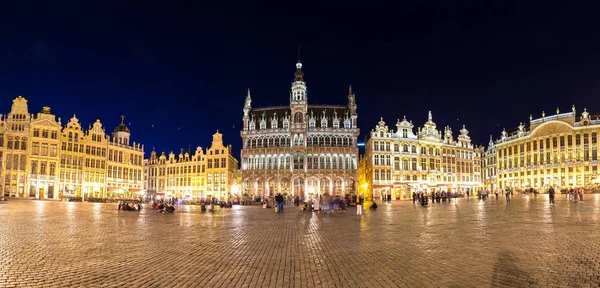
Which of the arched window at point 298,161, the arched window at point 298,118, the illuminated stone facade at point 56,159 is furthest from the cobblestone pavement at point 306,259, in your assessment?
the illuminated stone facade at point 56,159

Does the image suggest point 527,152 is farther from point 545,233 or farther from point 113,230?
point 113,230

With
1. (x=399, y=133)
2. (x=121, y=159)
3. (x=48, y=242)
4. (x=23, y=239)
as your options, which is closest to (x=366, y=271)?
(x=48, y=242)

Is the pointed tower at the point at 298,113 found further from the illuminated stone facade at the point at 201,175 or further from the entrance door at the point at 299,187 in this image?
the illuminated stone facade at the point at 201,175

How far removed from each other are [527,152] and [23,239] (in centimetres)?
11107

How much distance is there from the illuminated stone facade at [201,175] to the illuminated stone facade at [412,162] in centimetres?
3115

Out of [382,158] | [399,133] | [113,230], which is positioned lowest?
[113,230]

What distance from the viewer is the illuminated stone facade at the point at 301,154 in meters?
78.7

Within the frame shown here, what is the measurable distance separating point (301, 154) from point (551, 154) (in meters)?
62.2

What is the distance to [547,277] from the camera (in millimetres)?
8008

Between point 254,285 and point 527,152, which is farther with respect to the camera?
point 527,152

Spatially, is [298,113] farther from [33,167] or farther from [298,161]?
[33,167]

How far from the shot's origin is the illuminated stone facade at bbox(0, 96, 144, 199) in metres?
68.8

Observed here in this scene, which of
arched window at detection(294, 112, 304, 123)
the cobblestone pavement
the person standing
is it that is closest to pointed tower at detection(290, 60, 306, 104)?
arched window at detection(294, 112, 304, 123)

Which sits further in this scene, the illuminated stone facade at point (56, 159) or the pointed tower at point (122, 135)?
the pointed tower at point (122, 135)
